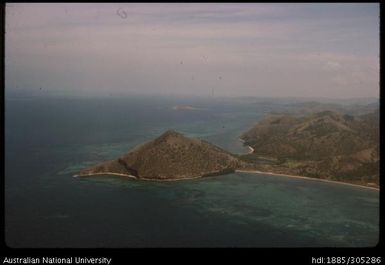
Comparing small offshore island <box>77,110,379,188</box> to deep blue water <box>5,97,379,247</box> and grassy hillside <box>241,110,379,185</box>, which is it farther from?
deep blue water <box>5,97,379,247</box>

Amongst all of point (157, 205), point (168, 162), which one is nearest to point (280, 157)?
point (168, 162)

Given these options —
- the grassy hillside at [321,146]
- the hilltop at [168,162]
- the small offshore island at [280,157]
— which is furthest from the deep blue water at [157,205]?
the grassy hillside at [321,146]

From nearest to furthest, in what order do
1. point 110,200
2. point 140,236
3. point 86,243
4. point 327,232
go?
1. point 86,243
2. point 140,236
3. point 327,232
4. point 110,200

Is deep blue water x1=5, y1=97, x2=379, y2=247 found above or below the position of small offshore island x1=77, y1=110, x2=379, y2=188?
below

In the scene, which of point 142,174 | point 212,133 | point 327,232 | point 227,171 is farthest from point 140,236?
point 212,133

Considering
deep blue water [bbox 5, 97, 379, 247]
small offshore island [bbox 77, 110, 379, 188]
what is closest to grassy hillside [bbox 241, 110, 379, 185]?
small offshore island [bbox 77, 110, 379, 188]
